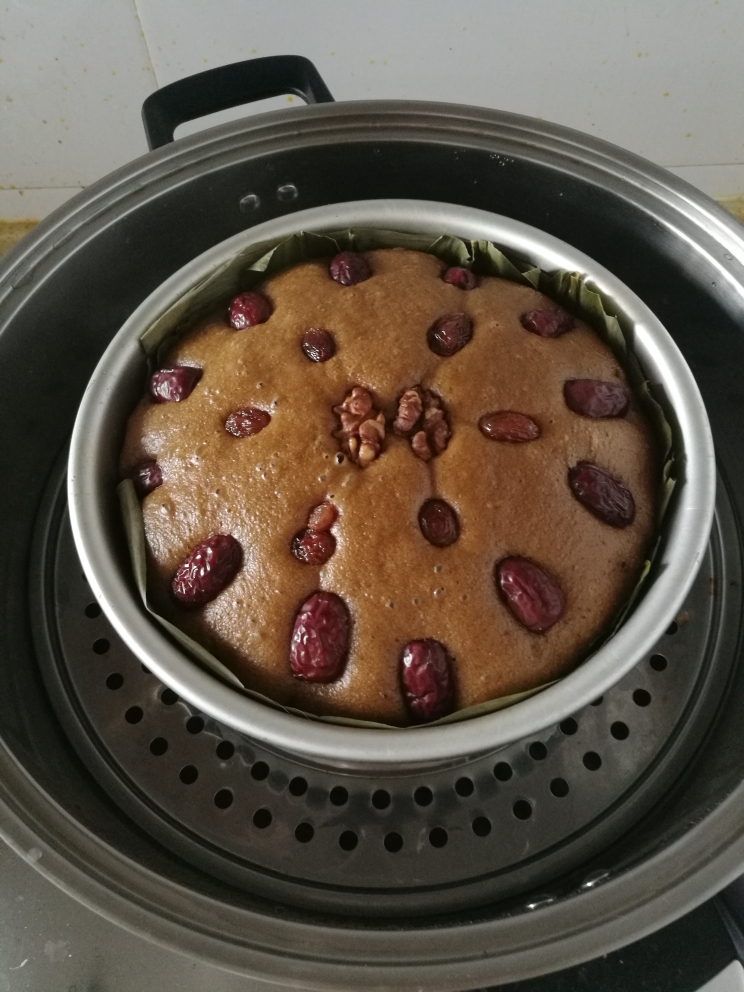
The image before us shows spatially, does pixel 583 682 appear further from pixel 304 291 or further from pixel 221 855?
pixel 304 291

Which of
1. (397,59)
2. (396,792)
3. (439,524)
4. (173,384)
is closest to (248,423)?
(173,384)

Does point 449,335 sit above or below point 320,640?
above

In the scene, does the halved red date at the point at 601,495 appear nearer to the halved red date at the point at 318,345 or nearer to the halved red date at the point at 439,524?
the halved red date at the point at 439,524

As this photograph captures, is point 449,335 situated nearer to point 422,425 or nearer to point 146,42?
point 422,425

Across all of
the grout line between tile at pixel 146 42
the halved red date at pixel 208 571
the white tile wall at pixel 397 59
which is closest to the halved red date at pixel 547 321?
the halved red date at pixel 208 571

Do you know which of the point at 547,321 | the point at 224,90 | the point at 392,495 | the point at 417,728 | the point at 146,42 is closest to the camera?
the point at 417,728
